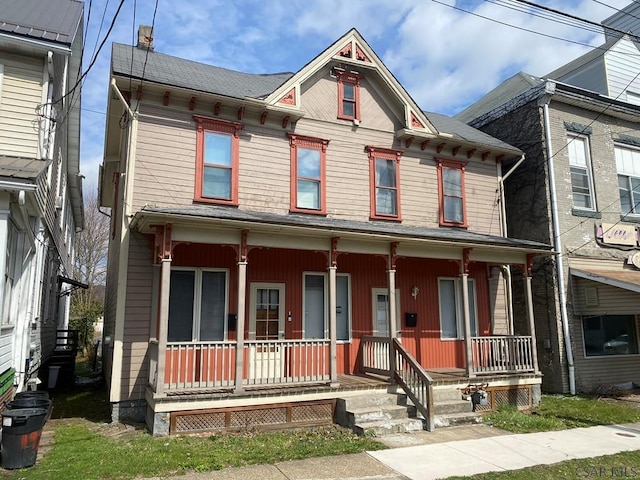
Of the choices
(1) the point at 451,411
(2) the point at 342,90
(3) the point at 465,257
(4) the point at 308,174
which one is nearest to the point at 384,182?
(4) the point at 308,174

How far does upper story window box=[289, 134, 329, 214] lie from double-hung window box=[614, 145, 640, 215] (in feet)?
32.8

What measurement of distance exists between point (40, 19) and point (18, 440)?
26.5ft

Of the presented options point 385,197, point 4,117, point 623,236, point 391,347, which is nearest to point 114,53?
point 4,117

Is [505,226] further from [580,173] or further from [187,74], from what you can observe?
[187,74]

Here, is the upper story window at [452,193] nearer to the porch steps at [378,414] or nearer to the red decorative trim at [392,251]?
the red decorative trim at [392,251]

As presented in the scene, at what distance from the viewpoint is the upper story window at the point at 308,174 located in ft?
39.4

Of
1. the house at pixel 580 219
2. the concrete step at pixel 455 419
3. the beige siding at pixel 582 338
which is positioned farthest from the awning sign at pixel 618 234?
the concrete step at pixel 455 419

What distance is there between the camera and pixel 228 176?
1127 cm

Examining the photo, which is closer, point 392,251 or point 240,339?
point 240,339

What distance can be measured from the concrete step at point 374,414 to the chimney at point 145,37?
1059 cm

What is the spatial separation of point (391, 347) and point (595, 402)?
5687mm

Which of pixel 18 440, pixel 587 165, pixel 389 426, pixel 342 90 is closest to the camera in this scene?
pixel 18 440

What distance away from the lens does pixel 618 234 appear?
15.0 meters

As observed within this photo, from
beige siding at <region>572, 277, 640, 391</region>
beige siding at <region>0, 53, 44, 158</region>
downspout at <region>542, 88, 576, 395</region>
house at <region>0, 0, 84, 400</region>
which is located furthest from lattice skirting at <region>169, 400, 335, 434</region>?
beige siding at <region>572, 277, 640, 391</region>
